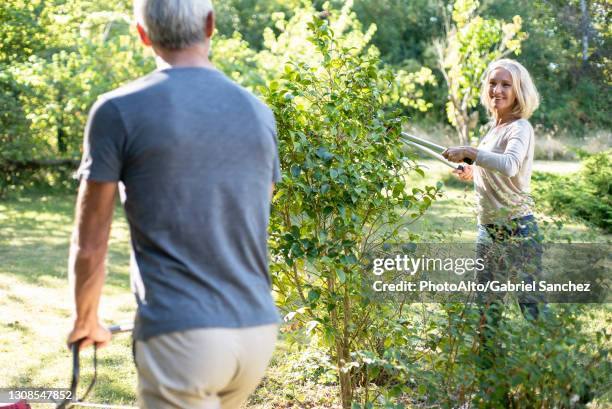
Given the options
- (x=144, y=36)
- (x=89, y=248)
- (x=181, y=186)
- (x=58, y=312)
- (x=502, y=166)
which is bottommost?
(x=58, y=312)

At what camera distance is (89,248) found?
169 centimetres

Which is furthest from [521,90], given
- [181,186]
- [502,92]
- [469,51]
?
[469,51]

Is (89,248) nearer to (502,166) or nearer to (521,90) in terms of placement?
(502,166)

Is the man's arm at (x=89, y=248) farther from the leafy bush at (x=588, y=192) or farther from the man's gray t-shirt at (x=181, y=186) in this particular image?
the leafy bush at (x=588, y=192)

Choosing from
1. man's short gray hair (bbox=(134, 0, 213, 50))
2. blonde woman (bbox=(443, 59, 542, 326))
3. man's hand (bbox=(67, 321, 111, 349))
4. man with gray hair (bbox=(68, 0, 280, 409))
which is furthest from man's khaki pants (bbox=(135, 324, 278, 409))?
blonde woman (bbox=(443, 59, 542, 326))

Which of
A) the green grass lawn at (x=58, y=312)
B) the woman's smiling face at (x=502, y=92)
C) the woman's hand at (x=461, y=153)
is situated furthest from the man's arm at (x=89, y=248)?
the woman's smiling face at (x=502, y=92)

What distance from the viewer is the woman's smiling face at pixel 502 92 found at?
12.2ft

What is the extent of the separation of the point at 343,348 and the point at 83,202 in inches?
79.2

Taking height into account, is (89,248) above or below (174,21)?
below

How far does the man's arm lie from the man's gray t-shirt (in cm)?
4

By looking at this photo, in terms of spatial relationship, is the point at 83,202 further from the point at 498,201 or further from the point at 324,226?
the point at 498,201

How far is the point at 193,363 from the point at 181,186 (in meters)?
0.37

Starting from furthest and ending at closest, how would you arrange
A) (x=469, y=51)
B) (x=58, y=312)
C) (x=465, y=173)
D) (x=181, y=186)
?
(x=469, y=51) < (x=58, y=312) < (x=465, y=173) < (x=181, y=186)

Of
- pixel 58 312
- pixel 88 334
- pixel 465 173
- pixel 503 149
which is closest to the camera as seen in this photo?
pixel 88 334
